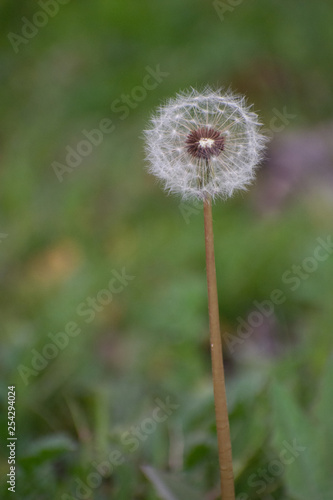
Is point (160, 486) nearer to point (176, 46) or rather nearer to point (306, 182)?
point (306, 182)

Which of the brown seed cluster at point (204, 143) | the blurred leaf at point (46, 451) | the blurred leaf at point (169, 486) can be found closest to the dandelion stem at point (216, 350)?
the brown seed cluster at point (204, 143)

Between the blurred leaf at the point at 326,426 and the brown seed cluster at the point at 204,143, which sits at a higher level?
the brown seed cluster at the point at 204,143

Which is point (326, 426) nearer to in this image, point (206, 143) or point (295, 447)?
point (295, 447)

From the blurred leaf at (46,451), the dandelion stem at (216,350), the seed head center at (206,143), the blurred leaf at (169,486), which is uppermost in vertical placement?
the seed head center at (206,143)

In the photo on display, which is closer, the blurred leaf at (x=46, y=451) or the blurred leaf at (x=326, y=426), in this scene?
the blurred leaf at (x=326, y=426)

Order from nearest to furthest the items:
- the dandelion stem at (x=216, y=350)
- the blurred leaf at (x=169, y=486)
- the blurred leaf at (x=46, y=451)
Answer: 1. the dandelion stem at (x=216, y=350)
2. the blurred leaf at (x=169, y=486)
3. the blurred leaf at (x=46, y=451)

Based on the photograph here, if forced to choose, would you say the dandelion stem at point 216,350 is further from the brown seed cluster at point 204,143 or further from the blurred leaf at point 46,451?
the blurred leaf at point 46,451

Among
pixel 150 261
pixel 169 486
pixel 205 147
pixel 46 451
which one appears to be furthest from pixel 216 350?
pixel 150 261
